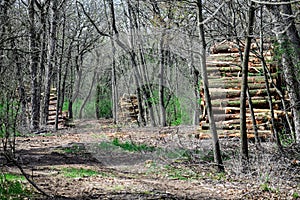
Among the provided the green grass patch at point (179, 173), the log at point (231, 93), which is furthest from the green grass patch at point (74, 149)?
the log at point (231, 93)

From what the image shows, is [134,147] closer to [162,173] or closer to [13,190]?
[162,173]

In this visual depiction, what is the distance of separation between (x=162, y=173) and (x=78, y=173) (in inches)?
57.7

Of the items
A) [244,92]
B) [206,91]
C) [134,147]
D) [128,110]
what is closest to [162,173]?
[206,91]

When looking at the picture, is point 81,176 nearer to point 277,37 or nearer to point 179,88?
point 277,37

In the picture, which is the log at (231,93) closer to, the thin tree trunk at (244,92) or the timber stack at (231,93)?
the timber stack at (231,93)

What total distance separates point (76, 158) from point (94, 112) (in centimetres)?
2320

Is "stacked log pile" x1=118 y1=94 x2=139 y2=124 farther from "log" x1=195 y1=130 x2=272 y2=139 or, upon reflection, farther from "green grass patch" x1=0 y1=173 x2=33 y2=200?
"green grass patch" x1=0 y1=173 x2=33 y2=200

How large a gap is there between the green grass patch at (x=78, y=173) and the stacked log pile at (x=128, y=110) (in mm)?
15841

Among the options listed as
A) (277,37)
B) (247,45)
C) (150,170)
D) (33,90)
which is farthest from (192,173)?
(33,90)

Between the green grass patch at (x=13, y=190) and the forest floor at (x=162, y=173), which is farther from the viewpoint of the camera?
the forest floor at (x=162, y=173)

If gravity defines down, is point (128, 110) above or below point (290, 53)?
below

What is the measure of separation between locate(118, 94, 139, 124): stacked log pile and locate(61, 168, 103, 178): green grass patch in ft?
52.0

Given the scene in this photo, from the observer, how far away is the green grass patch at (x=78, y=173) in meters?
6.73

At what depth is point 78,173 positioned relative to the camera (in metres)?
6.93
